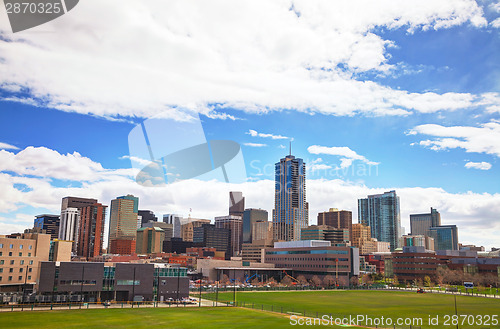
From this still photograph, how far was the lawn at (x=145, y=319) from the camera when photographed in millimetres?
52406

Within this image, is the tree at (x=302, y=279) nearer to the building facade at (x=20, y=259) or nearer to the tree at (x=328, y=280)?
the tree at (x=328, y=280)

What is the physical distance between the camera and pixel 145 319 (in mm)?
58312

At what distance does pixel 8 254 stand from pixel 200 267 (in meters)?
91.7

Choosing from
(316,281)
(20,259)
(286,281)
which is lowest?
(286,281)

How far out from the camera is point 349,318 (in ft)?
206

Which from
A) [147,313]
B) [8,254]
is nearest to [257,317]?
[147,313]

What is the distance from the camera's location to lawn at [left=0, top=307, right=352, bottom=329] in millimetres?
52406

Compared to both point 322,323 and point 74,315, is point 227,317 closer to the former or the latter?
point 322,323

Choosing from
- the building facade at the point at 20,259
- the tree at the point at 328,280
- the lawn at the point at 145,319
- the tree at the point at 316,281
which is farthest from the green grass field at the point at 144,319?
the tree at the point at 328,280
